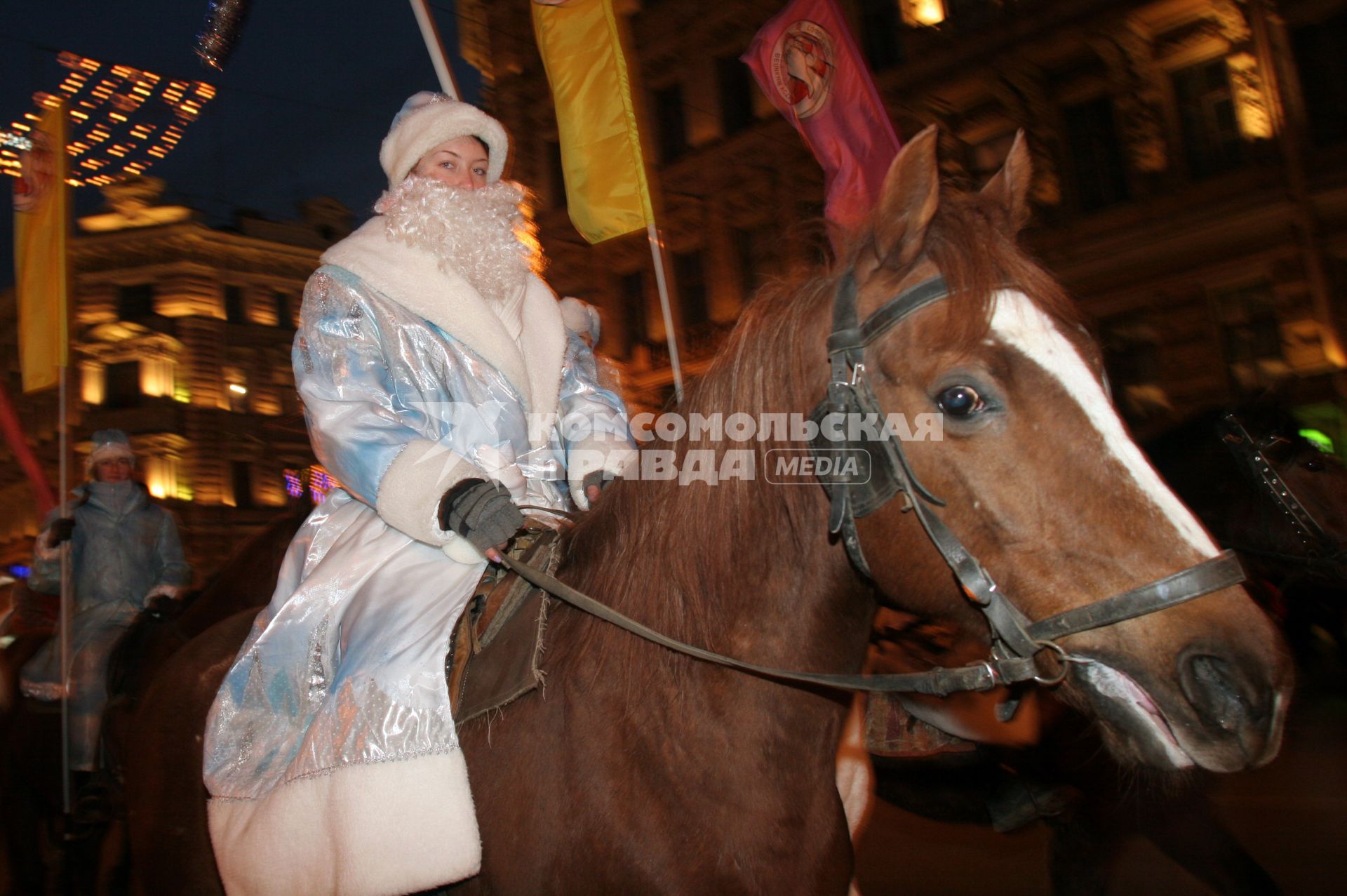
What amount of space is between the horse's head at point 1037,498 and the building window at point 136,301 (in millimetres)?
38637

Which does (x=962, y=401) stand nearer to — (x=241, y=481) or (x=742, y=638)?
(x=742, y=638)

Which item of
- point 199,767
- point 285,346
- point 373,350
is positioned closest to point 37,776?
point 199,767

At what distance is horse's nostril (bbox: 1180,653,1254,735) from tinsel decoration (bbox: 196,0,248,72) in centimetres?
819

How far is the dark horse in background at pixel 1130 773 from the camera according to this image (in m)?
3.46

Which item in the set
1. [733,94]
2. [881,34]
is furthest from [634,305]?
Result: [881,34]

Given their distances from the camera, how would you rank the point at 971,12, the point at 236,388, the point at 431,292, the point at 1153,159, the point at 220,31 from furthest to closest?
the point at 236,388, the point at 971,12, the point at 1153,159, the point at 220,31, the point at 431,292

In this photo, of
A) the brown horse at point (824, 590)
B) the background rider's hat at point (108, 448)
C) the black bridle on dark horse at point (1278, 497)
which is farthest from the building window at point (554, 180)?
the brown horse at point (824, 590)

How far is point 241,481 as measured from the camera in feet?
108

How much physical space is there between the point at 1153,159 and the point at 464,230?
16.2 metres

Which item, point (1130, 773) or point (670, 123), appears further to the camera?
point (670, 123)

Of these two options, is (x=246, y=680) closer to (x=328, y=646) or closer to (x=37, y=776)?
(x=328, y=646)

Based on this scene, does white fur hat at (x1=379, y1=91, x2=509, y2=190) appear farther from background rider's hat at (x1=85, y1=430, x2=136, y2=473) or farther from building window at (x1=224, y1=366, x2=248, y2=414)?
building window at (x1=224, y1=366, x2=248, y2=414)

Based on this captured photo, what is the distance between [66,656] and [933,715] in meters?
4.78

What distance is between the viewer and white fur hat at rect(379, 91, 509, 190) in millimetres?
2994
